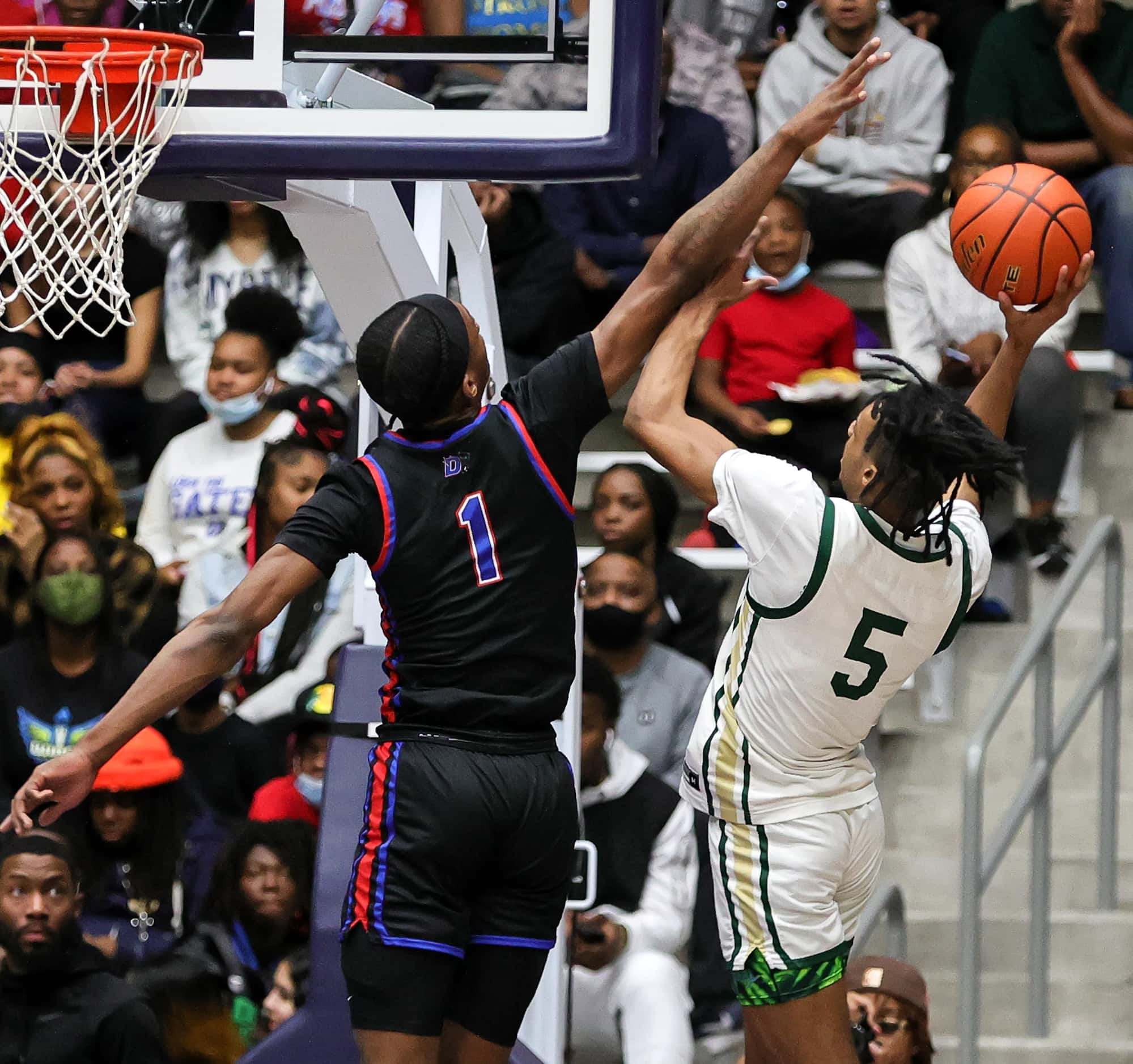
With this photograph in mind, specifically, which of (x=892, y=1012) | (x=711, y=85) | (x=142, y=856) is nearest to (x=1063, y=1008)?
(x=892, y=1012)

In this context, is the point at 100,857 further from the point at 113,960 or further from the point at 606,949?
the point at 606,949

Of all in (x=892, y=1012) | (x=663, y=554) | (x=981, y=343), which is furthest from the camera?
(x=981, y=343)

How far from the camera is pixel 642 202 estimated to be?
23.9 feet

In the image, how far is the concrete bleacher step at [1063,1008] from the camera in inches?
240

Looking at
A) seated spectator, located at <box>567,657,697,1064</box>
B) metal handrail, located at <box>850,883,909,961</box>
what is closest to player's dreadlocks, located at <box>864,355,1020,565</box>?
seated spectator, located at <box>567,657,697,1064</box>

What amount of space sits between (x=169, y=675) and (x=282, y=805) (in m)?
2.58

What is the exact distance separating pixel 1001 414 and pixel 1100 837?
2666mm

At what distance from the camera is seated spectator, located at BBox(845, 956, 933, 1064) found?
464 centimetres

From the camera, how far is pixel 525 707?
139 inches

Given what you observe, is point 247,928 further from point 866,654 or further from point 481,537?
point 866,654

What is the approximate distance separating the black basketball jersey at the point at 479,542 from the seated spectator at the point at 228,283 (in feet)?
11.7

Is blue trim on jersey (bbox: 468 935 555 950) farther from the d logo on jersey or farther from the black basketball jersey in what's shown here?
the d logo on jersey

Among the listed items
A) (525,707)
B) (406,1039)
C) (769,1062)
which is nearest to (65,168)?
(525,707)

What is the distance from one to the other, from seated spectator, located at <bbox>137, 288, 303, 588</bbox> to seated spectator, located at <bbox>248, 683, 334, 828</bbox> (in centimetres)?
105
